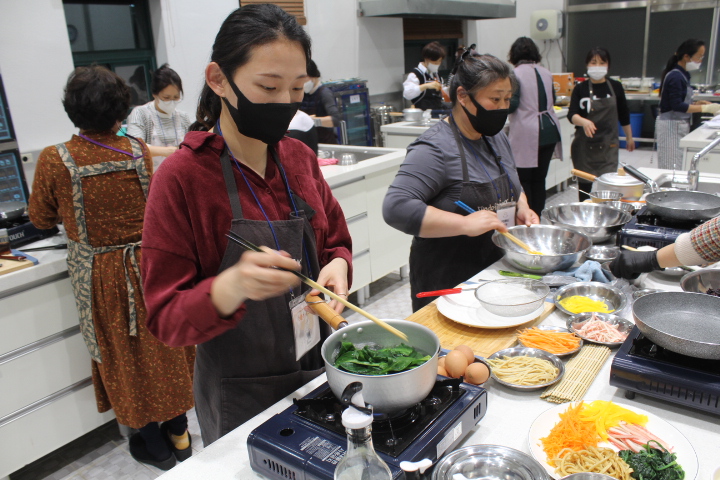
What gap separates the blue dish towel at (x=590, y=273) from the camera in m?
1.83

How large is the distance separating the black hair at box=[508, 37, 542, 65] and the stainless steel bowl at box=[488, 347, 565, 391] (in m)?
3.57

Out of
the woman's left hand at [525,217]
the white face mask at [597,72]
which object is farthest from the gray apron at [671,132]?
the woman's left hand at [525,217]

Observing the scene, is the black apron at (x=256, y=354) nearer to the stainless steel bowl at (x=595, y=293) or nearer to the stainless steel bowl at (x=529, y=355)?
the stainless steel bowl at (x=529, y=355)

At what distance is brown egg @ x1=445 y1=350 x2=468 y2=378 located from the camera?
1.27m

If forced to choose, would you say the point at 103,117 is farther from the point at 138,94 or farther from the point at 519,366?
the point at 138,94

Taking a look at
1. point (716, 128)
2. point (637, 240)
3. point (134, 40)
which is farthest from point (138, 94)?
point (716, 128)

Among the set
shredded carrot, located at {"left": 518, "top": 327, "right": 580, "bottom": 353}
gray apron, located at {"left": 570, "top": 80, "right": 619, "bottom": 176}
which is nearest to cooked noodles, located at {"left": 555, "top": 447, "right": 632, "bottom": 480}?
shredded carrot, located at {"left": 518, "top": 327, "right": 580, "bottom": 353}

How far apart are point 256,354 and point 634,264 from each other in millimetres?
1167

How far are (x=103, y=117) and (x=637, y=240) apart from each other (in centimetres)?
213

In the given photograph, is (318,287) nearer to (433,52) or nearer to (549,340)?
(549,340)

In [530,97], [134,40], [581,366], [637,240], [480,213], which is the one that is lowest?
[581,366]

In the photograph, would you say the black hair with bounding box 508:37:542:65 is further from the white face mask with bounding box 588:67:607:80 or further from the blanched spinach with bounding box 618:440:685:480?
the blanched spinach with bounding box 618:440:685:480

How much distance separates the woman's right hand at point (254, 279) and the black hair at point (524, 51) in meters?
3.98

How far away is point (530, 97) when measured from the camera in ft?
14.9
